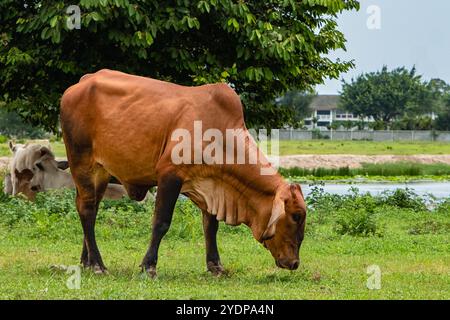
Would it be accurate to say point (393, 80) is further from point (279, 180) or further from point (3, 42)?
point (279, 180)

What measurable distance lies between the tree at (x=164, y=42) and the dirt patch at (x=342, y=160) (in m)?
21.5

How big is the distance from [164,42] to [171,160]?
9.24 metres

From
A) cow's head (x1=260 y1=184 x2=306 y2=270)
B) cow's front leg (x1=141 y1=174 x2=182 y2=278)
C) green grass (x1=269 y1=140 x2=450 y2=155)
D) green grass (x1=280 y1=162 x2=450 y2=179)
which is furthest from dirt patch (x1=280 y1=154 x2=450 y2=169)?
cow's head (x1=260 y1=184 x2=306 y2=270)

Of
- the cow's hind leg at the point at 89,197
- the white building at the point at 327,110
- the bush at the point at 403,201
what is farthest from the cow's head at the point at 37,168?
the white building at the point at 327,110

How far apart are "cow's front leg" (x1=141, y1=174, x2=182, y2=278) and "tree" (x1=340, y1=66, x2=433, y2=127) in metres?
82.2

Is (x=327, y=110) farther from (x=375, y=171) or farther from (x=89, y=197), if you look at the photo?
(x=89, y=197)

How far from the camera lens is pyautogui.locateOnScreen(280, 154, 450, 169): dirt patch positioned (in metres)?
43.3

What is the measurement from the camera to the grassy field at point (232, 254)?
981cm

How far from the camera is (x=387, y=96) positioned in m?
93.3

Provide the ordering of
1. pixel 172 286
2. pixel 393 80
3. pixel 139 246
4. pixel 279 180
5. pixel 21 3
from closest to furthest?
pixel 172 286
pixel 279 180
pixel 139 246
pixel 21 3
pixel 393 80

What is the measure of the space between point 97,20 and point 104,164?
21.8ft

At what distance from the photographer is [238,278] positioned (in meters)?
11.0

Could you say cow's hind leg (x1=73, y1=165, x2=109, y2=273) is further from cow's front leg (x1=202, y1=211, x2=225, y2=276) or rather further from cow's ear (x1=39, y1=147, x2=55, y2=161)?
cow's ear (x1=39, y1=147, x2=55, y2=161)

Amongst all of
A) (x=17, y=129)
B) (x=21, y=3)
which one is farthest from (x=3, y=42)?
(x=17, y=129)
